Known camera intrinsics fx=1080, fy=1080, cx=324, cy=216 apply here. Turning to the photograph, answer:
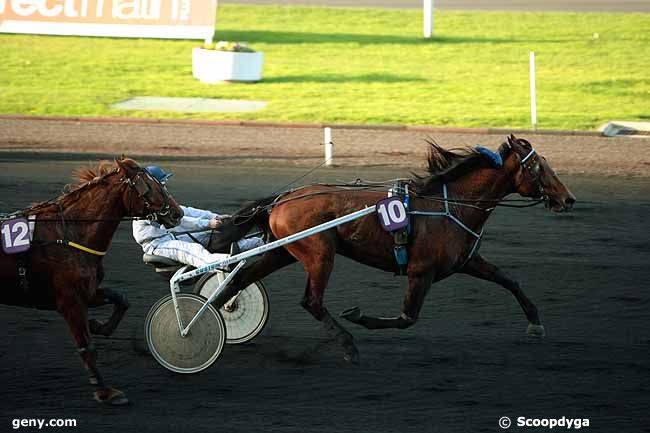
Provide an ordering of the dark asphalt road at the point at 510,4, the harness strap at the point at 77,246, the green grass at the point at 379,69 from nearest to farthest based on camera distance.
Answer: the harness strap at the point at 77,246
the green grass at the point at 379,69
the dark asphalt road at the point at 510,4

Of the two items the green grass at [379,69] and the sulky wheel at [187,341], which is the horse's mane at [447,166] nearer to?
the sulky wheel at [187,341]

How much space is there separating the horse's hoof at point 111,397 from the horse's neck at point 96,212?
0.90 meters

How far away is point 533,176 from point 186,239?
99.1 inches

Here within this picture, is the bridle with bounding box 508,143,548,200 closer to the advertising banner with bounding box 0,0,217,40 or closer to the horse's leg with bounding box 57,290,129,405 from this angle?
the horse's leg with bounding box 57,290,129,405

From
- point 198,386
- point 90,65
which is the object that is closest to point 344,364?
point 198,386

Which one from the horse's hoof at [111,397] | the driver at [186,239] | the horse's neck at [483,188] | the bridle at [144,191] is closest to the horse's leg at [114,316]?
the driver at [186,239]

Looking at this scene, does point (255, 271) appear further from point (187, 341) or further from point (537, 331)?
point (537, 331)

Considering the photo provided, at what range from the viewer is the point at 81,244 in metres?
6.66

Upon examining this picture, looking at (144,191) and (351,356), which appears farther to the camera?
(351,356)

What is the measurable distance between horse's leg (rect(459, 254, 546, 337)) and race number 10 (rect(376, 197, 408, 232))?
2.46ft

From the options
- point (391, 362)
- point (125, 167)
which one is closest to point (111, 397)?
point (125, 167)

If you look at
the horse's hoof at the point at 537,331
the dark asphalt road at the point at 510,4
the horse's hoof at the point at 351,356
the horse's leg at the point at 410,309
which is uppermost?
the dark asphalt road at the point at 510,4

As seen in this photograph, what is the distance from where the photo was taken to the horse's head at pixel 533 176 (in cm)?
755

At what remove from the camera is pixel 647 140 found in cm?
1692
